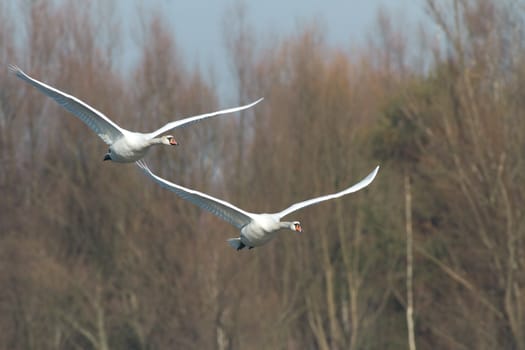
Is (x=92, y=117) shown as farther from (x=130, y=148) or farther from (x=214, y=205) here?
(x=214, y=205)

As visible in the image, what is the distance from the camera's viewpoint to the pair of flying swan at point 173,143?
16.9 metres

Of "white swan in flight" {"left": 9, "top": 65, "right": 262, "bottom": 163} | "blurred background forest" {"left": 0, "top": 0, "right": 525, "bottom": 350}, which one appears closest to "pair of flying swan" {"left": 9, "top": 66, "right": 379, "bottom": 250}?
"white swan in flight" {"left": 9, "top": 65, "right": 262, "bottom": 163}

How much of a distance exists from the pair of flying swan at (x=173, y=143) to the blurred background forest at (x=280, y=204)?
17.8 metres

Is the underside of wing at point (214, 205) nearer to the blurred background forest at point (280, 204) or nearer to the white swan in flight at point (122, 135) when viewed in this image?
the white swan in flight at point (122, 135)

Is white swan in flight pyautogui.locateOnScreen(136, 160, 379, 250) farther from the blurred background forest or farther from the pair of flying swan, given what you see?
the blurred background forest

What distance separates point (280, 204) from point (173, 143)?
88.6ft

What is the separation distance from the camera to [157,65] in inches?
2018

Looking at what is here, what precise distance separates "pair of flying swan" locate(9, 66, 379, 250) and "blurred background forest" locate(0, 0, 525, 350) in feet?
58.5

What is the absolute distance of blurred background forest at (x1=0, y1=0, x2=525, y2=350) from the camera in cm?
3641

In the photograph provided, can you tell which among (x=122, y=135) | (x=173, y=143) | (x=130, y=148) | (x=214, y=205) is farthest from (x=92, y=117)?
(x=214, y=205)

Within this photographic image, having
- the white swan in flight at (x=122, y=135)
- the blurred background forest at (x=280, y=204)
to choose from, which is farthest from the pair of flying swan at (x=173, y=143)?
the blurred background forest at (x=280, y=204)

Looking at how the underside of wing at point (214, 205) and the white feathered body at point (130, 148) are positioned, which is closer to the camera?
the underside of wing at point (214, 205)

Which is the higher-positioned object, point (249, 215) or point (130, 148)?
point (130, 148)

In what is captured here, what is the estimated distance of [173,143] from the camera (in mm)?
17703
